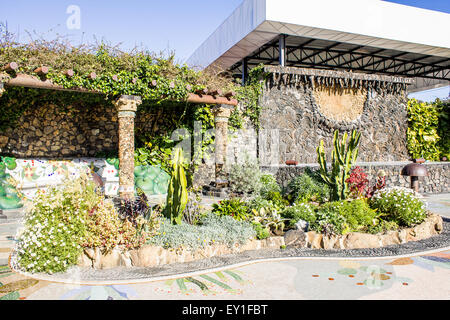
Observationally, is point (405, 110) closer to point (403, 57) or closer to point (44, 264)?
point (403, 57)

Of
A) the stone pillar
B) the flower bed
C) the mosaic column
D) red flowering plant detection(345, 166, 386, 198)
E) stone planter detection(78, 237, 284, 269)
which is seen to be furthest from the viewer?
the mosaic column

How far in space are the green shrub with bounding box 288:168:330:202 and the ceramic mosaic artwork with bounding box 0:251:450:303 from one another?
313cm

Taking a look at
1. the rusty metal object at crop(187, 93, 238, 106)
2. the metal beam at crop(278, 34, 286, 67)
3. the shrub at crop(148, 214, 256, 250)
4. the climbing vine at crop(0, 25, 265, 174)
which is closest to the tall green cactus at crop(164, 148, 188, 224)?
the shrub at crop(148, 214, 256, 250)

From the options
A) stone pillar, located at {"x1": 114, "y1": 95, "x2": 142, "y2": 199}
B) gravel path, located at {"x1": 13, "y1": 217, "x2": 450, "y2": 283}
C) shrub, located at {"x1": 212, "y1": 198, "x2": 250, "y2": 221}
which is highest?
stone pillar, located at {"x1": 114, "y1": 95, "x2": 142, "y2": 199}

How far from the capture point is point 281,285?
3.83 m

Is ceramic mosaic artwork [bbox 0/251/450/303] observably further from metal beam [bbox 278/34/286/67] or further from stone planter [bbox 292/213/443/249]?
metal beam [bbox 278/34/286/67]

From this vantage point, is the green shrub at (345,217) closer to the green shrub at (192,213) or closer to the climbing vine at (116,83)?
the green shrub at (192,213)

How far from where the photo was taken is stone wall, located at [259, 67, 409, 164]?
13.1 meters

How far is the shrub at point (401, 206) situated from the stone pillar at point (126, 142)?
5.99 meters

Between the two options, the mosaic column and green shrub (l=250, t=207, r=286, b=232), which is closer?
green shrub (l=250, t=207, r=286, b=232)

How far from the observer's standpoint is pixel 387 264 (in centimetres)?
456

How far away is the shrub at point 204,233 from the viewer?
4.82 metres
